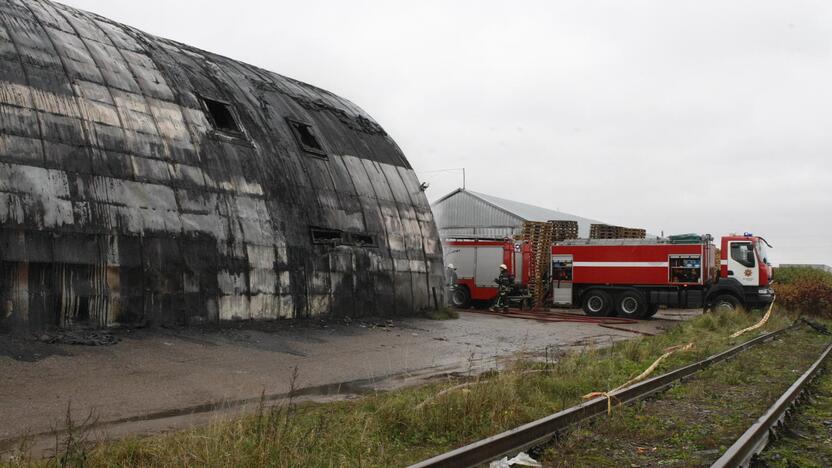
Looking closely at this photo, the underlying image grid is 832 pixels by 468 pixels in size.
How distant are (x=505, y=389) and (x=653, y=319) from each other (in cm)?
2068

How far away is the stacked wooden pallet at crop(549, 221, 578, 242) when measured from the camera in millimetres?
29797

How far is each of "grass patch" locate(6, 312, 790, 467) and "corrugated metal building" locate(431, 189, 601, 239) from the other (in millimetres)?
37296

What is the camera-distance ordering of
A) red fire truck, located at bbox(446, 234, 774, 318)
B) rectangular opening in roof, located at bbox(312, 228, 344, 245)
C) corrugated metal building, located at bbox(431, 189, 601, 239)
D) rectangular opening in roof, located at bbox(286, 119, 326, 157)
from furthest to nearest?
corrugated metal building, located at bbox(431, 189, 601, 239) < red fire truck, located at bbox(446, 234, 774, 318) < rectangular opening in roof, located at bbox(286, 119, 326, 157) < rectangular opening in roof, located at bbox(312, 228, 344, 245)

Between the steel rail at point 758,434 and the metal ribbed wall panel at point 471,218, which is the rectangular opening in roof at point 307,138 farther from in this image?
the metal ribbed wall panel at point 471,218

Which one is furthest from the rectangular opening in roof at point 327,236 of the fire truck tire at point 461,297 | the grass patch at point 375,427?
the fire truck tire at point 461,297

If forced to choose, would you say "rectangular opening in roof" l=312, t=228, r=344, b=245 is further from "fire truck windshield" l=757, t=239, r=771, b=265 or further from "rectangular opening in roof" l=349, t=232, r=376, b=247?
"fire truck windshield" l=757, t=239, r=771, b=265

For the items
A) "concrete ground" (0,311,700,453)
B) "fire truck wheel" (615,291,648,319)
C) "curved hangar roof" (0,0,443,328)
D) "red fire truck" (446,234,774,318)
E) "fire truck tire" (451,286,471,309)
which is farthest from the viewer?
"fire truck tire" (451,286,471,309)

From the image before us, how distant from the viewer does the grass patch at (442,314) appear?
21.2 m

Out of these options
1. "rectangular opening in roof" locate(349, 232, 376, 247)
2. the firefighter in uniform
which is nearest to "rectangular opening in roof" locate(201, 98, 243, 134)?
"rectangular opening in roof" locate(349, 232, 376, 247)

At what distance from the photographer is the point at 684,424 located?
7930mm

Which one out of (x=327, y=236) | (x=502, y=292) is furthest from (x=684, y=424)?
(x=502, y=292)

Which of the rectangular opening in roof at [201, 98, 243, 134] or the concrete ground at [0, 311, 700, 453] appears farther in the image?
the rectangular opening in roof at [201, 98, 243, 134]

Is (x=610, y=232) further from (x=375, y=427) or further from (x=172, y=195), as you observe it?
(x=375, y=427)

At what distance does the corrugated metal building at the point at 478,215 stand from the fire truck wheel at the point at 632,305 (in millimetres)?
21214
